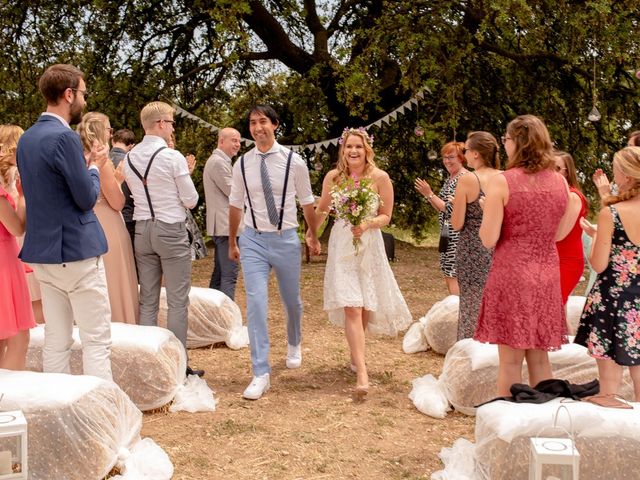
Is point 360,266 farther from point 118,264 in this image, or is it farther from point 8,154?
point 8,154

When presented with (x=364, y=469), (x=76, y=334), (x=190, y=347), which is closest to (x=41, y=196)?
(x=76, y=334)

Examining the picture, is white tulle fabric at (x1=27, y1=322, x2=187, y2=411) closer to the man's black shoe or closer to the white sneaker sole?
the man's black shoe

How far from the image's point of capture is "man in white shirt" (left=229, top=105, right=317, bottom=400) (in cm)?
521

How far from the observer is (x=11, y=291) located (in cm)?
431

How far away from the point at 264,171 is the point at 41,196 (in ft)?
5.63

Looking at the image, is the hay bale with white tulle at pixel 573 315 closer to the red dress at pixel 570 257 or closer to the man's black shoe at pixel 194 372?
the red dress at pixel 570 257

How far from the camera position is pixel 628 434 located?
343 centimetres

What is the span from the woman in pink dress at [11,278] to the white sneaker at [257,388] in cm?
146

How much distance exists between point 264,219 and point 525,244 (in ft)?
6.47

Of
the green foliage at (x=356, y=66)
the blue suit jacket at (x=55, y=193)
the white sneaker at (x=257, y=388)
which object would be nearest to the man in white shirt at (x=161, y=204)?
the white sneaker at (x=257, y=388)

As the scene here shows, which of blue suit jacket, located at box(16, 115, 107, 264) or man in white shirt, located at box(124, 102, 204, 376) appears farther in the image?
man in white shirt, located at box(124, 102, 204, 376)

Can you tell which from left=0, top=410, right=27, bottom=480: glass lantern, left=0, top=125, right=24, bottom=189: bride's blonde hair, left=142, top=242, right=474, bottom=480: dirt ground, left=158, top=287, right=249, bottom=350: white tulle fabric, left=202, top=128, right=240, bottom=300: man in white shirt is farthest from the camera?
left=202, top=128, right=240, bottom=300: man in white shirt

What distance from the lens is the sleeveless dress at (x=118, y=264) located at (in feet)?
18.1

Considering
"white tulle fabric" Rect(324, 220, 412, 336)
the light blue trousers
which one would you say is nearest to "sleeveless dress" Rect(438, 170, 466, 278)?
"white tulle fabric" Rect(324, 220, 412, 336)
